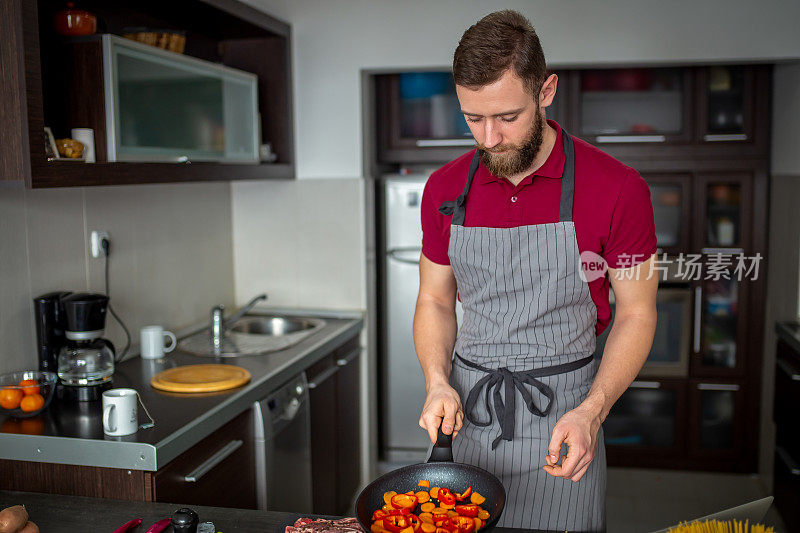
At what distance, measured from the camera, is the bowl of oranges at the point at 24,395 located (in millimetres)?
2012

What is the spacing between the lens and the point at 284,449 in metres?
2.67

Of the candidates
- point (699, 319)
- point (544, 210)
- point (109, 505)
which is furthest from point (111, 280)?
point (699, 319)

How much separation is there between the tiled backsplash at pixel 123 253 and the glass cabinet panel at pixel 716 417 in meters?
2.35

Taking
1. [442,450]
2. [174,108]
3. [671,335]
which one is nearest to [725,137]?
[671,335]

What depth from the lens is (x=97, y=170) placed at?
2.11m

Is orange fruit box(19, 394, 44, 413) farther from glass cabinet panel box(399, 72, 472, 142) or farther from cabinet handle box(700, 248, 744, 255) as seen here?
cabinet handle box(700, 248, 744, 255)

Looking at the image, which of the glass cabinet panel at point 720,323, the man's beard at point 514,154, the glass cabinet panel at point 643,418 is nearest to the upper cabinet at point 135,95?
the man's beard at point 514,154

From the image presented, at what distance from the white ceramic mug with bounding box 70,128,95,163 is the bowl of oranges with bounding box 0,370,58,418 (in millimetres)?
599

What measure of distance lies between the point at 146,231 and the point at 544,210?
1.72m

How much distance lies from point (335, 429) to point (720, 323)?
1.95 meters

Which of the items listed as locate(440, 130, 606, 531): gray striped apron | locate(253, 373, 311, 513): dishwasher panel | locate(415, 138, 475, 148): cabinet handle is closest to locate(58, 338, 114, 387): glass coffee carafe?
locate(253, 373, 311, 513): dishwasher panel

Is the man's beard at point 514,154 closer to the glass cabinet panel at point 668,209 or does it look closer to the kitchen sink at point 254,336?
the kitchen sink at point 254,336

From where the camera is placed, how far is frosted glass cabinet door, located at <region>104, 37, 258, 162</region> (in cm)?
218

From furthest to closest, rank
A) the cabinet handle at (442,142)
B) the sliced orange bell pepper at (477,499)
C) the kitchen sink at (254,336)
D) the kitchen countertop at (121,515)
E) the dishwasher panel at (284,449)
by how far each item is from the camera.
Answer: the cabinet handle at (442,142)
the kitchen sink at (254,336)
the dishwasher panel at (284,449)
the kitchen countertop at (121,515)
the sliced orange bell pepper at (477,499)
